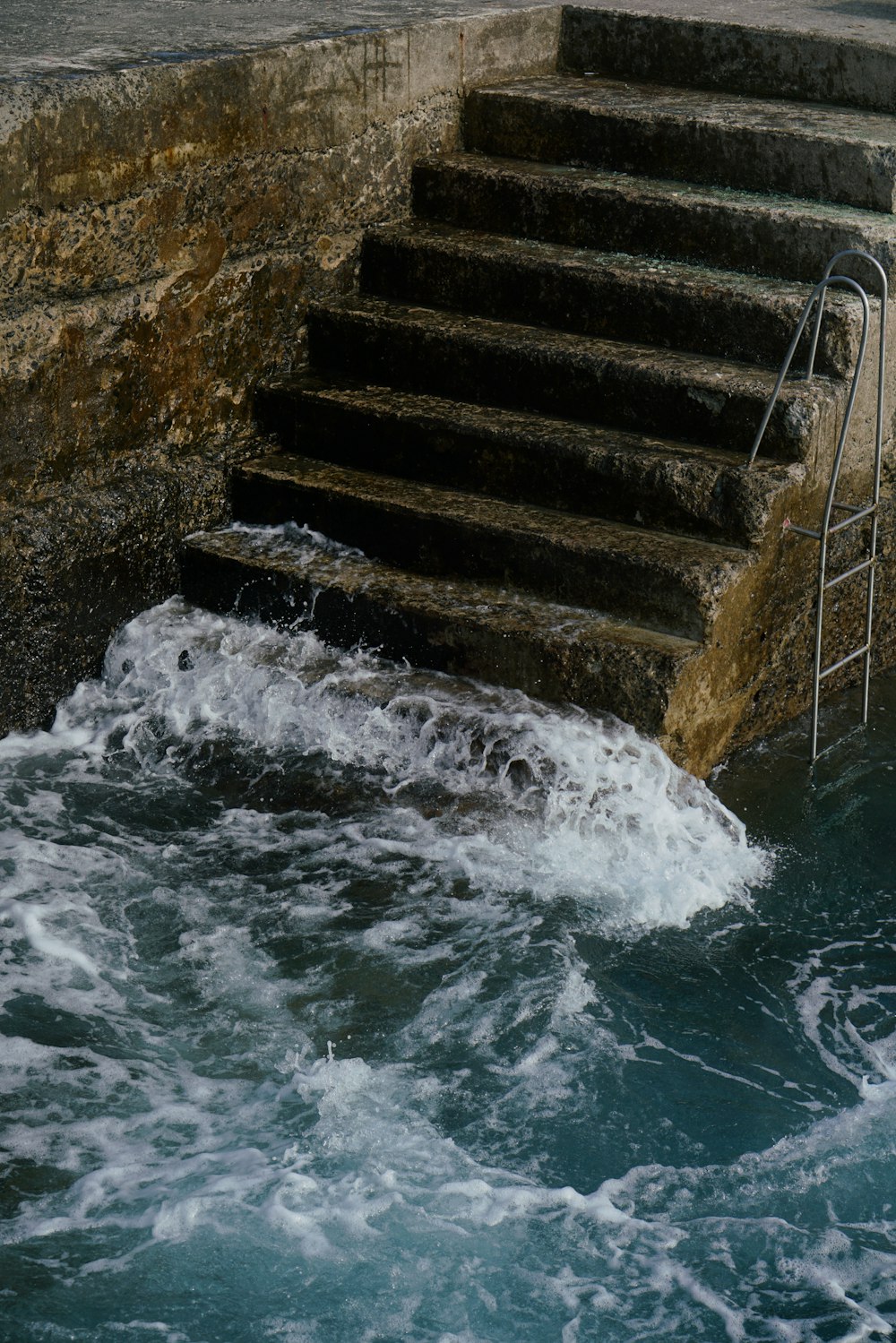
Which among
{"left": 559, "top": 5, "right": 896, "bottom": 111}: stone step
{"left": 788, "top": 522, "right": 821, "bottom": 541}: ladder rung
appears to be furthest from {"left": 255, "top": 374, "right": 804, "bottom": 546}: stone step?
{"left": 559, "top": 5, "right": 896, "bottom": 111}: stone step

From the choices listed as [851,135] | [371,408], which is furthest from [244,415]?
[851,135]

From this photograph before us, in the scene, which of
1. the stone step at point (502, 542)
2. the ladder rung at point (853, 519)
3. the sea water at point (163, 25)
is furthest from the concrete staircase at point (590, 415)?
the sea water at point (163, 25)

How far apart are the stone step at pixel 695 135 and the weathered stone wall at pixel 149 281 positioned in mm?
451

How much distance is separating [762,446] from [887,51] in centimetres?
208

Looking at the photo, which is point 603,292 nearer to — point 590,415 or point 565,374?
point 565,374

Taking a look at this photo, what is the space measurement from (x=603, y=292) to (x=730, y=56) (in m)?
1.62

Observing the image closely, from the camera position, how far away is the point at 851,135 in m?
5.72

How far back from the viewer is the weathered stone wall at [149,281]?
4809 millimetres

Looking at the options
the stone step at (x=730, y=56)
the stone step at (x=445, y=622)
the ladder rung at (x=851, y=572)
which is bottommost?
the stone step at (x=445, y=622)

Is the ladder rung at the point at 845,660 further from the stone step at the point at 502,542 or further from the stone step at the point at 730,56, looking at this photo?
the stone step at the point at 730,56

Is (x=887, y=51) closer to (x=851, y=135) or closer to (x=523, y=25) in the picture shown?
(x=851, y=135)

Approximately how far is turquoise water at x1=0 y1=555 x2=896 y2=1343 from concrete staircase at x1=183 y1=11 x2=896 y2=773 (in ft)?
0.77

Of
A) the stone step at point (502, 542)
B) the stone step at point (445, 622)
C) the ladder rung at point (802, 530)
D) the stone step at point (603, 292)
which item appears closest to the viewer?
the stone step at point (445, 622)

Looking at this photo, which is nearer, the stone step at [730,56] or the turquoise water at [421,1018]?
the turquoise water at [421,1018]
